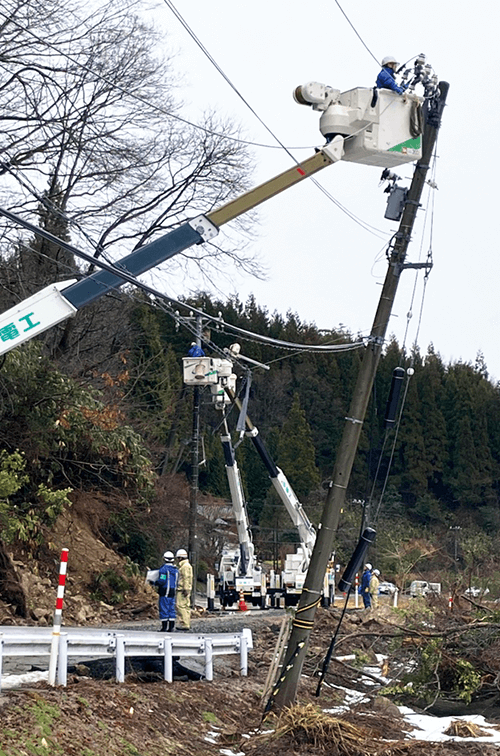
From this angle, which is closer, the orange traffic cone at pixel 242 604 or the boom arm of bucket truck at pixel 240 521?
the orange traffic cone at pixel 242 604

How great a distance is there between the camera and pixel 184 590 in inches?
800

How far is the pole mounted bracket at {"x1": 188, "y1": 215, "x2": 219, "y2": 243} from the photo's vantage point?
41.0 ft

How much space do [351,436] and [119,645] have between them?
3.96 metres

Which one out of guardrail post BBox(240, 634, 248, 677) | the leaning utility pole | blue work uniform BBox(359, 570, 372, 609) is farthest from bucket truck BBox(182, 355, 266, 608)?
the leaning utility pole

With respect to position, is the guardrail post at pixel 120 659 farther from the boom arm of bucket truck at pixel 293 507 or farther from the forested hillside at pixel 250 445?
the boom arm of bucket truck at pixel 293 507

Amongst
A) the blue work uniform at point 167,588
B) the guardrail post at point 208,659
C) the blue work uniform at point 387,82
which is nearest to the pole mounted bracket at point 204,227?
the blue work uniform at point 387,82

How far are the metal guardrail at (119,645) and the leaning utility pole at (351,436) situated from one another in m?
1.72

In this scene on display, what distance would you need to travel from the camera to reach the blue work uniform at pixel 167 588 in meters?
18.3

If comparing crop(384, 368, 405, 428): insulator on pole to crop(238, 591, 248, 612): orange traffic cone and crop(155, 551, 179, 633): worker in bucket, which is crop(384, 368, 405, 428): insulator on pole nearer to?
crop(155, 551, 179, 633): worker in bucket

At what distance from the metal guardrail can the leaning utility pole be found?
1720mm

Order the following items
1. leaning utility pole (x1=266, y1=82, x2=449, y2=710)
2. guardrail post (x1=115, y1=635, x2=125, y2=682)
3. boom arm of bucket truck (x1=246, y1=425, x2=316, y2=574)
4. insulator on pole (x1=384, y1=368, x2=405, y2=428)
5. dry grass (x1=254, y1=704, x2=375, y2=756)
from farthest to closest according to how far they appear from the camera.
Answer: boom arm of bucket truck (x1=246, y1=425, x2=316, y2=574), insulator on pole (x1=384, y1=368, x2=405, y2=428), leaning utility pole (x1=266, y1=82, x2=449, y2=710), guardrail post (x1=115, y1=635, x2=125, y2=682), dry grass (x1=254, y1=704, x2=375, y2=756)

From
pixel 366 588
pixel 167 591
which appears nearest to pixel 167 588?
pixel 167 591

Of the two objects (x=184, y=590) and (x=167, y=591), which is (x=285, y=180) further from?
(x=184, y=590)

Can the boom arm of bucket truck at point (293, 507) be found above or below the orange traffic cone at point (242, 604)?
above
